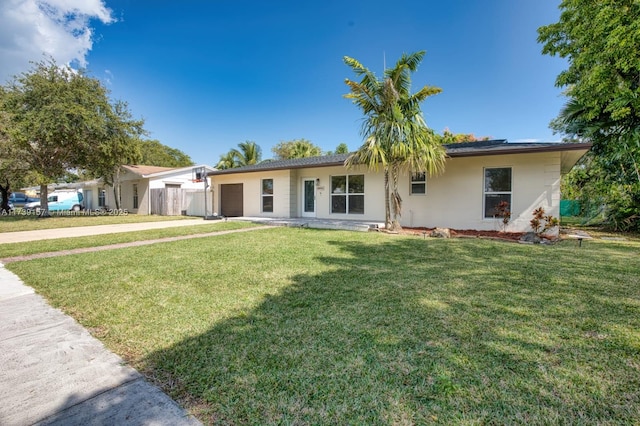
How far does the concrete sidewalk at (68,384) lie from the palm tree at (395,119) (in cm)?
783

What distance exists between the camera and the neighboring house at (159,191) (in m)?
19.0

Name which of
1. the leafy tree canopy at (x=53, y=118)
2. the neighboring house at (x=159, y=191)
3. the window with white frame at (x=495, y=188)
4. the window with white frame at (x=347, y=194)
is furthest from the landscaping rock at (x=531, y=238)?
the leafy tree canopy at (x=53, y=118)

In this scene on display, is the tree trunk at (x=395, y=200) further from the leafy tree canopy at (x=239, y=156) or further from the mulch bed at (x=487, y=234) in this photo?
the leafy tree canopy at (x=239, y=156)

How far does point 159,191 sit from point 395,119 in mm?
16714

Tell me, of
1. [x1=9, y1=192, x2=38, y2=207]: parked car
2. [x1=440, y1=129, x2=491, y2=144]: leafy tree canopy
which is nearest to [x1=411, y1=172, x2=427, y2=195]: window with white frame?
[x1=440, y1=129, x2=491, y2=144]: leafy tree canopy

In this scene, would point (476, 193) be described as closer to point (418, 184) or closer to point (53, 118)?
point (418, 184)

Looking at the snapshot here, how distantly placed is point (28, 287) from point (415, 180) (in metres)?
10.6

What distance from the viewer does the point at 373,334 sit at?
2.67m

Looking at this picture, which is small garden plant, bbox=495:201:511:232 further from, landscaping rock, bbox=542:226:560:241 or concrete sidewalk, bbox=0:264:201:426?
concrete sidewalk, bbox=0:264:201:426

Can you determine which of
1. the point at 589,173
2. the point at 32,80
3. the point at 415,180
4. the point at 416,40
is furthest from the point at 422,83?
the point at 32,80

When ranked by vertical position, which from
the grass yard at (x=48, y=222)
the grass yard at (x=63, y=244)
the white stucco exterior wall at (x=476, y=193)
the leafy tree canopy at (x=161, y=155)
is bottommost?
the grass yard at (x=63, y=244)

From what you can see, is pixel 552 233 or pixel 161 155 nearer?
pixel 552 233

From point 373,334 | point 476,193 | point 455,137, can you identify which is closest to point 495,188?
point 476,193

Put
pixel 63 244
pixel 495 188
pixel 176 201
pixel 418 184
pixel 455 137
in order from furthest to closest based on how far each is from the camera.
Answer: pixel 455 137 → pixel 176 201 → pixel 418 184 → pixel 495 188 → pixel 63 244
